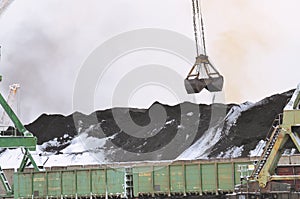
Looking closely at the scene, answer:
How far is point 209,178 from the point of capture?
38000 millimetres

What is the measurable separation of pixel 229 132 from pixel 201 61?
37.6 meters

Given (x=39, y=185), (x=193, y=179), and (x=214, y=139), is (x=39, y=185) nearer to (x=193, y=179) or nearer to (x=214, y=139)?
(x=193, y=179)

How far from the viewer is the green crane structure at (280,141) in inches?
1195

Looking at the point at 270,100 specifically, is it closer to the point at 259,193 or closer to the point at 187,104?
the point at 187,104

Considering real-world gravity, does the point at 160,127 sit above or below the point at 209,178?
above

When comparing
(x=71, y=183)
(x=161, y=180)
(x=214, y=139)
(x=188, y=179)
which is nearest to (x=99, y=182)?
(x=71, y=183)

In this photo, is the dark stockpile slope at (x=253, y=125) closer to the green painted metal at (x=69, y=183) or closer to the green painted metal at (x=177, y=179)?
the green painted metal at (x=69, y=183)

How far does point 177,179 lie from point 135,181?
2.76 meters

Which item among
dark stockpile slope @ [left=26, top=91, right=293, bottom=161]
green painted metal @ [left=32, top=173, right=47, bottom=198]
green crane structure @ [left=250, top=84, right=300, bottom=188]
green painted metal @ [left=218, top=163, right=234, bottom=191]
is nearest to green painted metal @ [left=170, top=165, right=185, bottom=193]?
green painted metal @ [left=218, top=163, right=234, bottom=191]

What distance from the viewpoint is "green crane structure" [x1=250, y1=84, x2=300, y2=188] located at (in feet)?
99.6

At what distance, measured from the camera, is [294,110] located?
30.2 meters

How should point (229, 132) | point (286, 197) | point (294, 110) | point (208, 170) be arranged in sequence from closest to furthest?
point (286, 197) → point (294, 110) → point (208, 170) → point (229, 132)

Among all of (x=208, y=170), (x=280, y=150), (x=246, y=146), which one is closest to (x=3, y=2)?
(x=208, y=170)

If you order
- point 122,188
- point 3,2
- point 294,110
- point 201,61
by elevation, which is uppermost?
point 3,2
